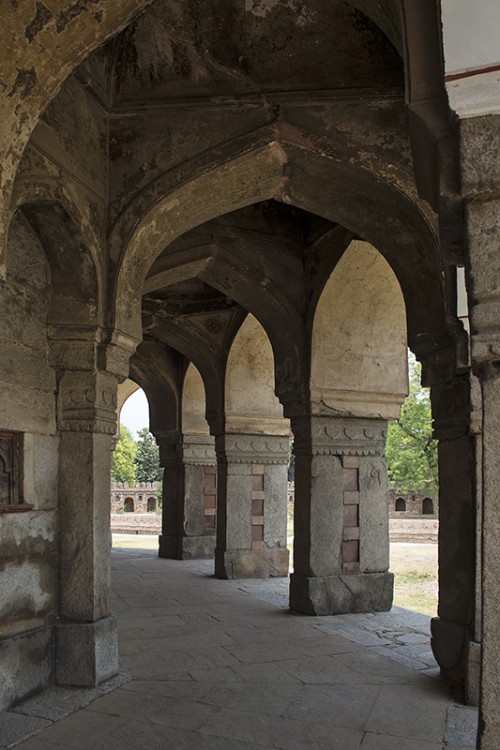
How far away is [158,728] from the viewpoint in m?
4.02

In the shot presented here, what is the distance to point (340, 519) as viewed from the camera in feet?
24.7

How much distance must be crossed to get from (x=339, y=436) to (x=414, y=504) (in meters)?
21.6

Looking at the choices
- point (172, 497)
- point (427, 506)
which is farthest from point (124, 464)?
point (172, 497)

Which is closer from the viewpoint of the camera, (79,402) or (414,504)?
(79,402)

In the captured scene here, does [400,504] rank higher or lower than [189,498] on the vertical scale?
lower

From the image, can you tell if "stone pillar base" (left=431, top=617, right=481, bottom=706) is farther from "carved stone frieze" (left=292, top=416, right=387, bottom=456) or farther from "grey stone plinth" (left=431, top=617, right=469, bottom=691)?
"carved stone frieze" (left=292, top=416, right=387, bottom=456)

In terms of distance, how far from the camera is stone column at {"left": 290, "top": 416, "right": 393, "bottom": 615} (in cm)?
737

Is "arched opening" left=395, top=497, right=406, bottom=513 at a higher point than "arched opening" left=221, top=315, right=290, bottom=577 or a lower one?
lower

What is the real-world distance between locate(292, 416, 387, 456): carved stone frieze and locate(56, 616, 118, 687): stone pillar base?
3.34 m

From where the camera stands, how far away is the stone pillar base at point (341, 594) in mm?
7266

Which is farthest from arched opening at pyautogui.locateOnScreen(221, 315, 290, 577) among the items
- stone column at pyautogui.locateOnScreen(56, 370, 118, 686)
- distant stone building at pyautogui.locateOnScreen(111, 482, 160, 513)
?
distant stone building at pyautogui.locateOnScreen(111, 482, 160, 513)

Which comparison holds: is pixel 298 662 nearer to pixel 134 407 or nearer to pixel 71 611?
pixel 71 611

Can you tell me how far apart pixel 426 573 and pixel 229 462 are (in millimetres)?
→ 3926

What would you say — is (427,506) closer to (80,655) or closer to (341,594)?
(341,594)
